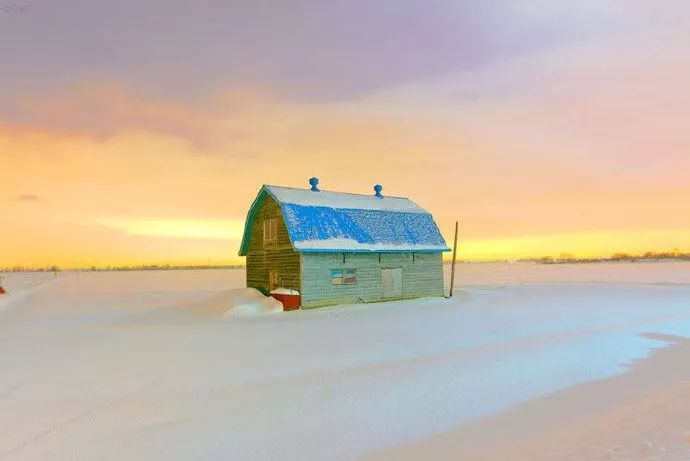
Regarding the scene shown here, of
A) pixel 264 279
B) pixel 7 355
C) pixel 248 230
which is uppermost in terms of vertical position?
pixel 248 230

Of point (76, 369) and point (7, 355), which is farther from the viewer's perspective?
point (7, 355)

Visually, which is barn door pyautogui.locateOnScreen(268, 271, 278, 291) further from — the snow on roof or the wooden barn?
the snow on roof

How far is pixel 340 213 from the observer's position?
2489 cm

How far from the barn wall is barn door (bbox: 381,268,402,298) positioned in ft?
0.99

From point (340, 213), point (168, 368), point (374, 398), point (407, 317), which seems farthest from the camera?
point (340, 213)

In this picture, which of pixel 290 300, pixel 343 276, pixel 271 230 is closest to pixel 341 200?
pixel 271 230

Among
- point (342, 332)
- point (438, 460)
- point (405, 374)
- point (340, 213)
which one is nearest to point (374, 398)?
point (405, 374)

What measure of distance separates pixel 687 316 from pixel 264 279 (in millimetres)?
21256

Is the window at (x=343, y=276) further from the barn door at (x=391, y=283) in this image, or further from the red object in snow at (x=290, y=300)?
the red object in snow at (x=290, y=300)

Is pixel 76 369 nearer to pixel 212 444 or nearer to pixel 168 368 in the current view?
pixel 168 368

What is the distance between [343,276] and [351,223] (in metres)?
3.20

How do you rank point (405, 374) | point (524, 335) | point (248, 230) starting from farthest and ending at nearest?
point (248, 230) < point (524, 335) < point (405, 374)

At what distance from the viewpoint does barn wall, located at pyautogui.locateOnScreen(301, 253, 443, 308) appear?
22203mm

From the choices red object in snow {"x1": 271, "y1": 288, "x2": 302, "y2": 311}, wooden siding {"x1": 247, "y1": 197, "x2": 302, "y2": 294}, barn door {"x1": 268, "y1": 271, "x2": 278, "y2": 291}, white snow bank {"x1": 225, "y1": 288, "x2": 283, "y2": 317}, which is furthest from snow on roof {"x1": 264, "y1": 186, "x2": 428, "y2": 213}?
white snow bank {"x1": 225, "y1": 288, "x2": 283, "y2": 317}
